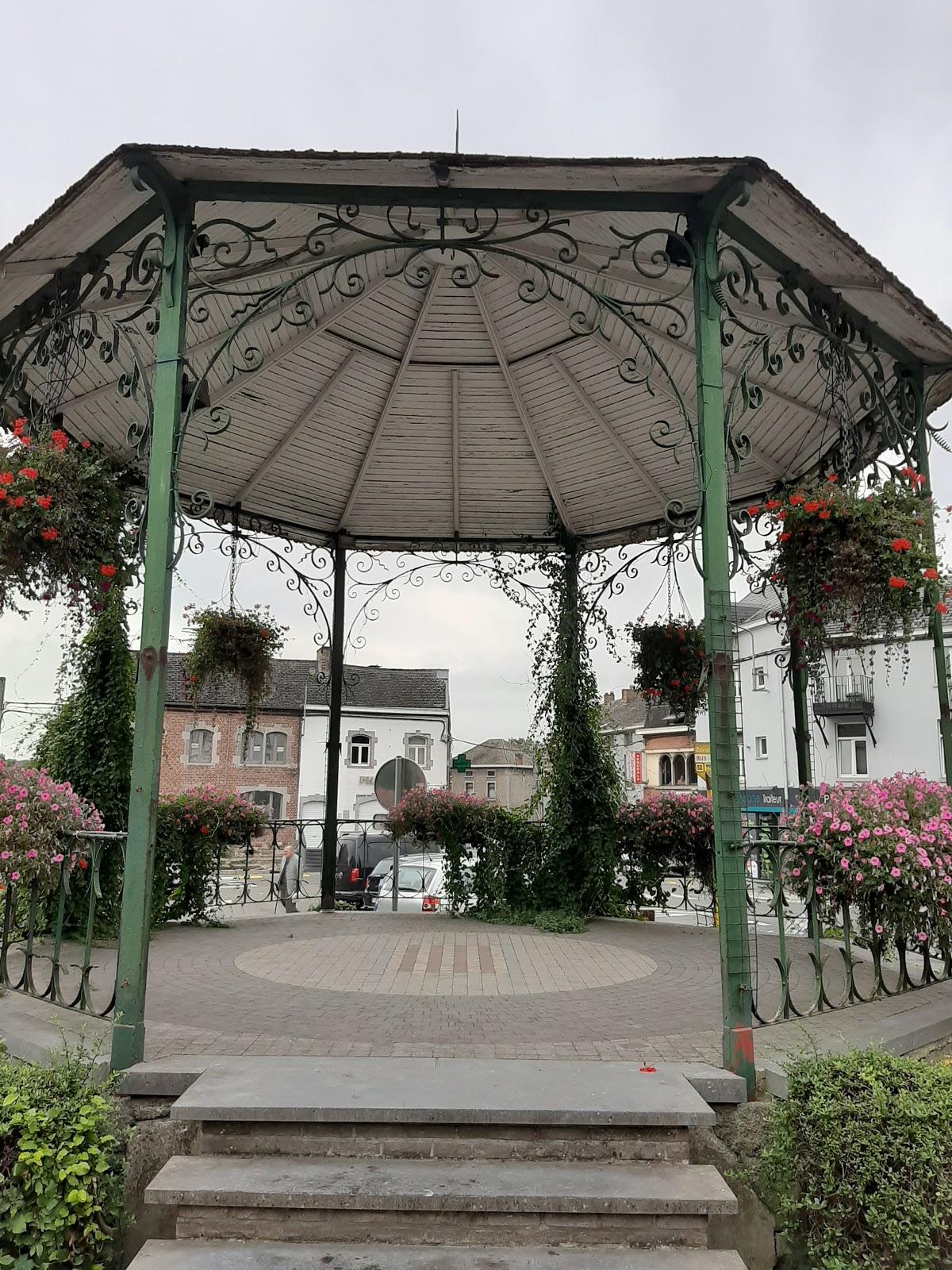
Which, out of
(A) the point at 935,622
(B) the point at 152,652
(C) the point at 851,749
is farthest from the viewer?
(C) the point at 851,749

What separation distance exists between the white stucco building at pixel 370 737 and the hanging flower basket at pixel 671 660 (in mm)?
26677

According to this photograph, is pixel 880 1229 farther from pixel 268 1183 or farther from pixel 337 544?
pixel 337 544

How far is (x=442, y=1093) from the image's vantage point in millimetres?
3430

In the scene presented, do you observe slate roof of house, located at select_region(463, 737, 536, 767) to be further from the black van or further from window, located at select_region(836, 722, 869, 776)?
the black van

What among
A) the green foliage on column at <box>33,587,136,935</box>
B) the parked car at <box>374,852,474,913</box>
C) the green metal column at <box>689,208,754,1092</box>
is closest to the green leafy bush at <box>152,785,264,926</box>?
the green foliage on column at <box>33,587,136,935</box>

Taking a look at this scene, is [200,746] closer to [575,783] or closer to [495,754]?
[495,754]

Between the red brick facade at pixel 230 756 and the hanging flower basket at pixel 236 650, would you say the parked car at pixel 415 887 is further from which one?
the red brick facade at pixel 230 756

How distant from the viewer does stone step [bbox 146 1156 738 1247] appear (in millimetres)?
2967

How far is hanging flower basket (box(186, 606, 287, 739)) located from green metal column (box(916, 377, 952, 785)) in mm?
6251

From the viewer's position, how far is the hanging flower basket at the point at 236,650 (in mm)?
8914

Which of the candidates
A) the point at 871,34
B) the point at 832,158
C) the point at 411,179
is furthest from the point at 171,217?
the point at 871,34

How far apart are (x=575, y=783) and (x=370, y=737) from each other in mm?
27886

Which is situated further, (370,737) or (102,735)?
(370,737)

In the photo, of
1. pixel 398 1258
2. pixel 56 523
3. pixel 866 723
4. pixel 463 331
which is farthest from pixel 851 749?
pixel 398 1258
